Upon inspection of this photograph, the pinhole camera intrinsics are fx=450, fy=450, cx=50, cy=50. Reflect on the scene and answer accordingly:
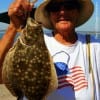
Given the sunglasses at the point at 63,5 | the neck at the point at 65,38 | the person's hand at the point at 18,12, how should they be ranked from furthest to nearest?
the neck at the point at 65,38
the sunglasses at the point at 63,5
the person's hand at the point at 18,12

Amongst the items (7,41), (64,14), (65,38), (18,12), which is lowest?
(65,38)

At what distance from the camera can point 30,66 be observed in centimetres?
393

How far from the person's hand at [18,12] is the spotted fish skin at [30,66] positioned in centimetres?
16

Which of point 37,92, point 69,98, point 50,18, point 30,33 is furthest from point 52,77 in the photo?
point 50,18

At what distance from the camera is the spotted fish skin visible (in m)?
3.89

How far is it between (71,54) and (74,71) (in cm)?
19

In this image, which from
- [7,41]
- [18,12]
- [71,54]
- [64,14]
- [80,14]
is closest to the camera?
[18,12]

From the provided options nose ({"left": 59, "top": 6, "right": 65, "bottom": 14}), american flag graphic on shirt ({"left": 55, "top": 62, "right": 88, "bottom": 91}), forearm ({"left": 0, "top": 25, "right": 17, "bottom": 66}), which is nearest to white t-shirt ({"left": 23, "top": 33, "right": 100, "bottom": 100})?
american flag graphic on shirt ({"left": 55, "top": 62, "right": 88, "bottom": 91})

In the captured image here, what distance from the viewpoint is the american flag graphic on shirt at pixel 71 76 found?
4.62 m

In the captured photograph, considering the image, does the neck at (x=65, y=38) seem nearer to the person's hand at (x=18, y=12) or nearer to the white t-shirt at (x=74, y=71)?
the white t-shirt at (x=74, y=71)

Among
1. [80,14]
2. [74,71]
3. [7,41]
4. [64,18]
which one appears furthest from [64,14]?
[7,41]

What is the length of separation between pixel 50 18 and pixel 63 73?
627mm

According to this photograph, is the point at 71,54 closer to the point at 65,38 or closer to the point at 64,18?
the point at 65,38

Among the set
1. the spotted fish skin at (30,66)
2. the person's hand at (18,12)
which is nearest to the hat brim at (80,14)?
the person's hand at (18,12)
